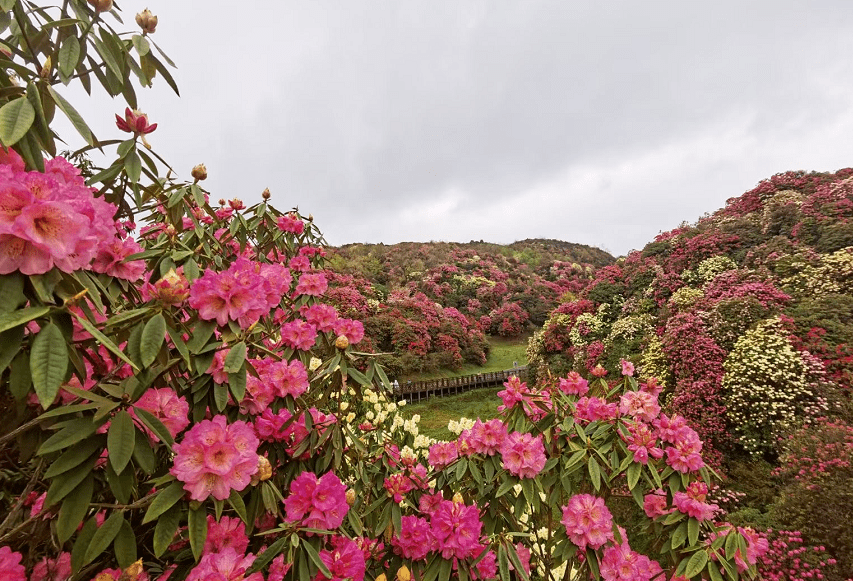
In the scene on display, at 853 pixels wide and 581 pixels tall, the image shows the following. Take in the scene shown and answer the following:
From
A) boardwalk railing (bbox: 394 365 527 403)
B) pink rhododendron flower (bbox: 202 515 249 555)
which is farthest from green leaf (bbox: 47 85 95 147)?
boardwalk railing (bbox: 394 365 527 403)

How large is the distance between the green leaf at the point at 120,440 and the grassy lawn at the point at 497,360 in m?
11.9

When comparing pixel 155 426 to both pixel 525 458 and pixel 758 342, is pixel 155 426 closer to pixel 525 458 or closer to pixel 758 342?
pixel 525 458

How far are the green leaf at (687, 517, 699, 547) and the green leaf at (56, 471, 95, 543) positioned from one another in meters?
1.92

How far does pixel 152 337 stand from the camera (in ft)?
2.61

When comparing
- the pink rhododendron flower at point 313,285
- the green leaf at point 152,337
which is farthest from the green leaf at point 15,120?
the pink rhododendron flower at point 313,285

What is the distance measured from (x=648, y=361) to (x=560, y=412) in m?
5.71

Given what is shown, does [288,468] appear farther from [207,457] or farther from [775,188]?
[775,188]

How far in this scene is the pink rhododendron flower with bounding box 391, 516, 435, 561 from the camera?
4.99ft

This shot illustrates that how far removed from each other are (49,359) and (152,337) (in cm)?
18

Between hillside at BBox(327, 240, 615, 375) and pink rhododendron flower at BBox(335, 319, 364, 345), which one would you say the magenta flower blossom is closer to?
pink rhododendron flower at BBox(335, 319, 364, 345)

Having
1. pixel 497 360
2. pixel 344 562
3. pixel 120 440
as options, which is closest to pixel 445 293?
pixel 497 360

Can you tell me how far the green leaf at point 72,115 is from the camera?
75 centimetres

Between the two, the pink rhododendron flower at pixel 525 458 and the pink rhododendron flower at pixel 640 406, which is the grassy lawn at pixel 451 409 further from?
the pink rhododendron flower at pixel 525 458

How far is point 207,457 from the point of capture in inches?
34.4
